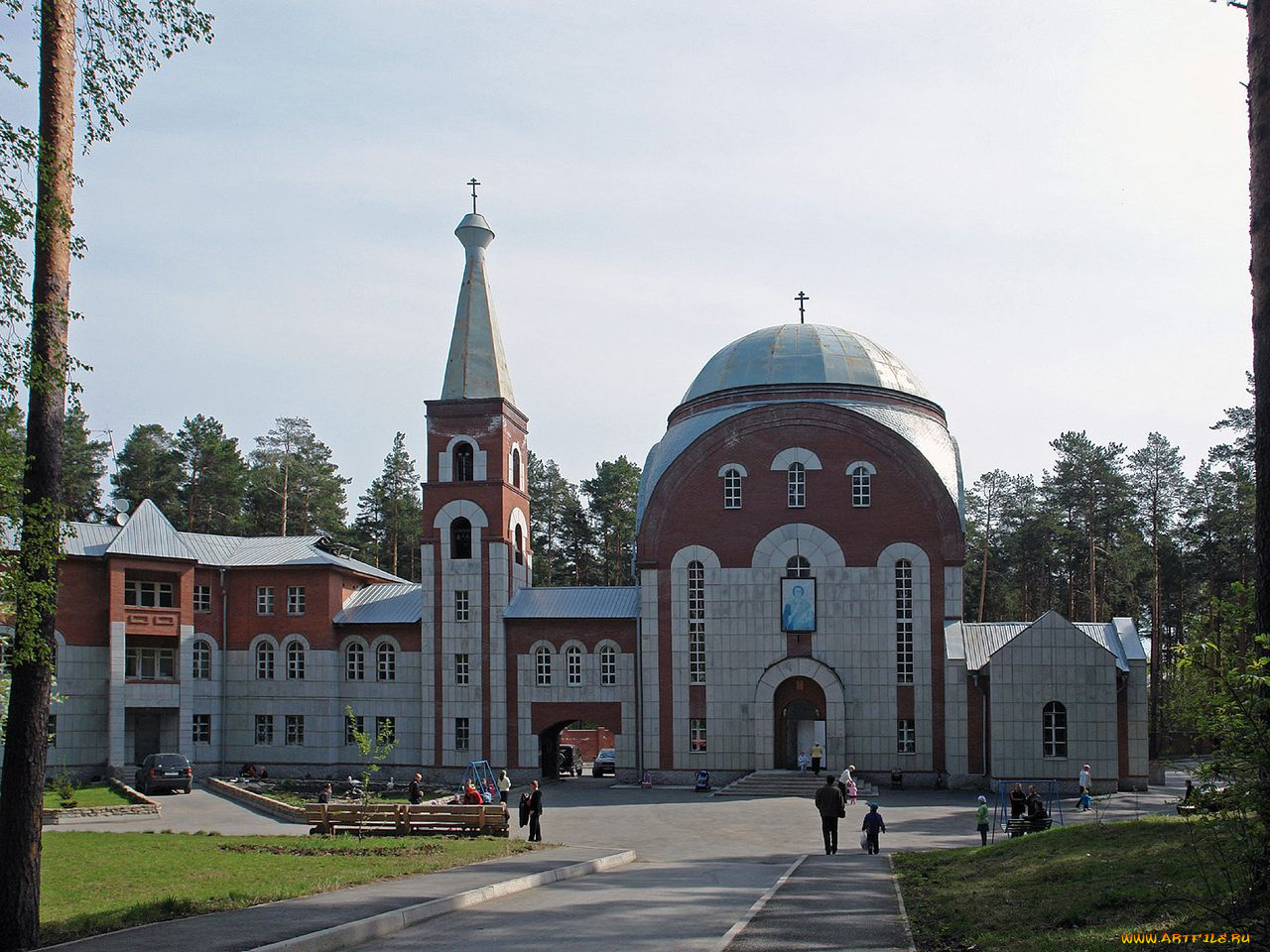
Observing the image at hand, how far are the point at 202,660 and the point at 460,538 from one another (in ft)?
34.0

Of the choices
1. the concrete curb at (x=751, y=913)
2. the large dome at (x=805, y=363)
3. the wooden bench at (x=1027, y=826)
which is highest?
the large dome at (x=805, y=363)

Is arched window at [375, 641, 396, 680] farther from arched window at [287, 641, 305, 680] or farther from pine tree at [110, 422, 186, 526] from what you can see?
pine tree at [110, 422, 186, 526]

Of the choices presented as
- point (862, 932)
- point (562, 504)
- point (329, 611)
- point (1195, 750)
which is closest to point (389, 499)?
point (562, 504)

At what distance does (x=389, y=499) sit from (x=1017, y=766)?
4489 centimetres

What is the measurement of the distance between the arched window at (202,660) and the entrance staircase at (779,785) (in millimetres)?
19017

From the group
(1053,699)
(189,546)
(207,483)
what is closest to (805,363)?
(1053,699)

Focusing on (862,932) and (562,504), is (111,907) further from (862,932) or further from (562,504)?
(562,504)

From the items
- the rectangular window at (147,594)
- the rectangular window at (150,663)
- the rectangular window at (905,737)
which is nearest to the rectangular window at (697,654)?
the rectangular window at (905,737)

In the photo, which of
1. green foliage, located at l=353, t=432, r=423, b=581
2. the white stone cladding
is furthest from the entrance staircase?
green foliage, located at l=353, t=432, r=423, b=581

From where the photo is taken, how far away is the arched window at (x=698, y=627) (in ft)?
132

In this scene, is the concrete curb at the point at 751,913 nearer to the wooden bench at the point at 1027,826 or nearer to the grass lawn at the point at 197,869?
the grass lawn at the point at 197,869

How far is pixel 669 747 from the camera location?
40.2 meters

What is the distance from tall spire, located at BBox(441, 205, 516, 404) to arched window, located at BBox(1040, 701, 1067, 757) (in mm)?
20902

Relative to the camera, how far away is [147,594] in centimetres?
4247
